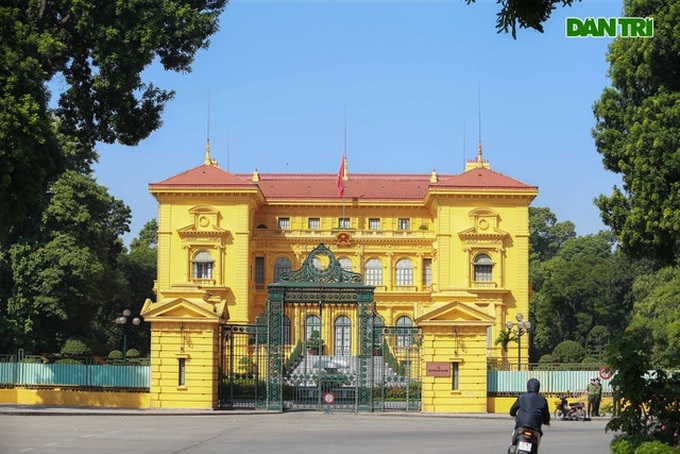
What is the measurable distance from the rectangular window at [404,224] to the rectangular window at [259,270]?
8152mm

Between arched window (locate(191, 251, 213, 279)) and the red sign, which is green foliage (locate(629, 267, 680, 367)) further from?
arched window (locate(191, 251, 213, 279))

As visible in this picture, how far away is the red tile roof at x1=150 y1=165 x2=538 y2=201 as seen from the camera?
61.1m

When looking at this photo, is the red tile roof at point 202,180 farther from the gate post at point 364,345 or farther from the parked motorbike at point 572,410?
the parked motorbike at point 572,410

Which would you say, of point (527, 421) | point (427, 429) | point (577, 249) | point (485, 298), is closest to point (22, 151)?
point (427, 429)

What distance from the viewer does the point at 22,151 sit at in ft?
93.6

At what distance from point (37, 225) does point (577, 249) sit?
203 ft

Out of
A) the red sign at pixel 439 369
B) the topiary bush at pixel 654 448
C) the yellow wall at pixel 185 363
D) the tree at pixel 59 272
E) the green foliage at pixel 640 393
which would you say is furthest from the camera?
the tree at pixel 59 272

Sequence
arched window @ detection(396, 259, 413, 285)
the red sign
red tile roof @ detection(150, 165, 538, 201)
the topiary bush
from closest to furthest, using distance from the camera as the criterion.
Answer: the topiary bush → the red sign → red tile roof @ detection(150, 165, 538, 201) → arched window @ detection(396, 259, 413, 285)

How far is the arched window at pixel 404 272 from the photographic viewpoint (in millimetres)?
64562

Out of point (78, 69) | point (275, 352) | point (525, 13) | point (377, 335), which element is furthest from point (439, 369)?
point (525, 13)

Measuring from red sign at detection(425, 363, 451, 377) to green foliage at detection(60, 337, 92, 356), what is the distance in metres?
24.9

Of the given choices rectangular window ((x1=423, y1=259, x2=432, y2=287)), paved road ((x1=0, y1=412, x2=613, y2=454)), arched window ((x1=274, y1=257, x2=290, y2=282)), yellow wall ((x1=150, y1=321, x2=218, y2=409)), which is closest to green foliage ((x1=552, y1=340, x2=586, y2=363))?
rectangular window ((x1=423, y1=259, x2=432, y2=287))

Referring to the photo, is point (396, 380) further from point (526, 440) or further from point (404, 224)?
point (404, 224)

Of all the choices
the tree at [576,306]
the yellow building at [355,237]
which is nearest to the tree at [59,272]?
the yellow building at [355,237]
